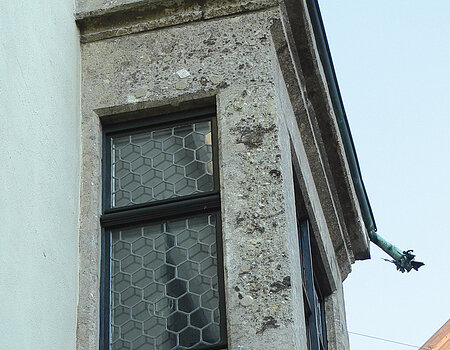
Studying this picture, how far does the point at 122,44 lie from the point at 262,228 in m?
1.40

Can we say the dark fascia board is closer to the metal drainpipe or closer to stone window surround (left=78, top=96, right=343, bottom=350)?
the metal drainpipe

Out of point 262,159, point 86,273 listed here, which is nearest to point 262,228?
point 262,159

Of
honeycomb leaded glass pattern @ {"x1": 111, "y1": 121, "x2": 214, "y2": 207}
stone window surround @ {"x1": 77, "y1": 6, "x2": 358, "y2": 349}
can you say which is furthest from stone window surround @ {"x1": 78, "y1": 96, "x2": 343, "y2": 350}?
honeycomb leaded glass pattern @ {"x1": 111, "y1": 121, "x2": 214, "y2": 207}

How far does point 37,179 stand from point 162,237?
0.81 metres

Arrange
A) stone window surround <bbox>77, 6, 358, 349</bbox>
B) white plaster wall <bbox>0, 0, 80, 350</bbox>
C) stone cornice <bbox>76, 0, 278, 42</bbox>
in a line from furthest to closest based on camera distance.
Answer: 1. stone cornice <bbox>76, 0, 278, 42</bbox>
2. stone window surround <bbox>77, 6, 358, 349</bbox>
3. white plaster wall <bbox>0, 0, 80, 350</bbox>

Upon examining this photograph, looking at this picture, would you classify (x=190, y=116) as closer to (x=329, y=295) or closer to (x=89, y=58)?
(x=89, y=58)

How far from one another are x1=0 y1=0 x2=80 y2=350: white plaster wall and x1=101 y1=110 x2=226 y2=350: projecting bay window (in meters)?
0.27

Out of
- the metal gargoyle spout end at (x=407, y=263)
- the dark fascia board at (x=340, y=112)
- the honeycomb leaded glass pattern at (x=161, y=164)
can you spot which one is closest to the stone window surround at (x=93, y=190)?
the honeycomb leaded glass pattern at (x=161, y=164)

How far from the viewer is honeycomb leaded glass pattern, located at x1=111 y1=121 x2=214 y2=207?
594 centimetres

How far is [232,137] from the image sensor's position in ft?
19.0

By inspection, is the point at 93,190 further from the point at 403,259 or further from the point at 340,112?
the point at 403,259

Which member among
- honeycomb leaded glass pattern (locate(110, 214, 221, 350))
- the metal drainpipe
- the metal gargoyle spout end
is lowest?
honeycomb leaded glass pattern (locate(110, 214, 221, 350))

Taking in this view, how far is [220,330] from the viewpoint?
5449mm

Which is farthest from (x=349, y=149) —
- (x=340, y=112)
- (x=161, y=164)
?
(x=161, y=164)
